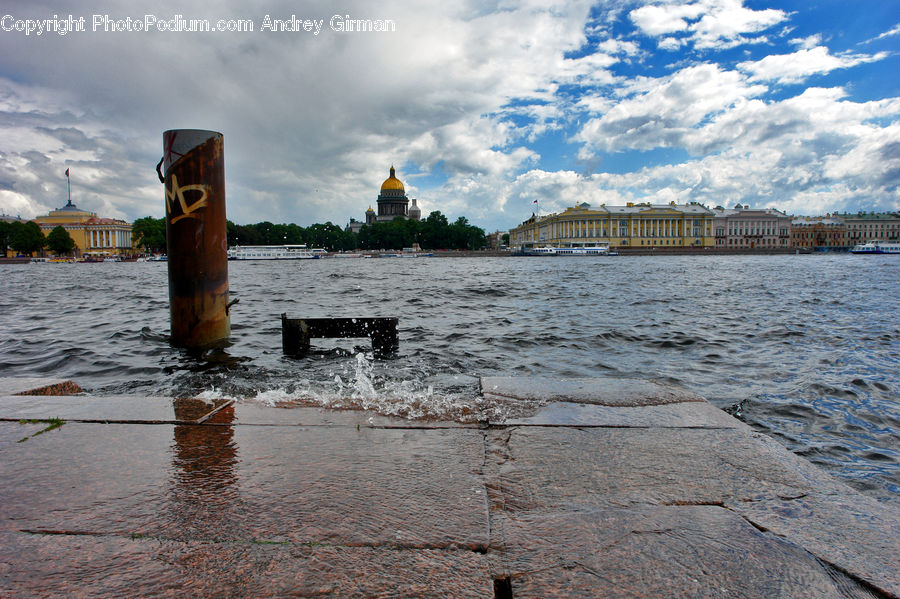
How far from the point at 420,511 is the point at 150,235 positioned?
129 m

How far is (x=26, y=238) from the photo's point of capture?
326 ft

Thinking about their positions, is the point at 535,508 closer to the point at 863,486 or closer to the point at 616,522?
the point at 616,522

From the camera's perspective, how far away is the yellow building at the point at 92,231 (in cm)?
12300

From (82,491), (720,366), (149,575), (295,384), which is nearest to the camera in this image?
(149,575)

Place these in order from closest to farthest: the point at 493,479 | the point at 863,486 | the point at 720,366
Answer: the point at 493,479 < the point at 863,486 < the point at 720,366

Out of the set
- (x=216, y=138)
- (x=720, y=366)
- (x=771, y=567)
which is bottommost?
(x=720, y=366)

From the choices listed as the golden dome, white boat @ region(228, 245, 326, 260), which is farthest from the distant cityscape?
white boat @ region(228, 245, 326, 260)

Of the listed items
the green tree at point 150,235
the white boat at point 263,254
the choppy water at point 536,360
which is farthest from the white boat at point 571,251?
the choppy water at point 536,360

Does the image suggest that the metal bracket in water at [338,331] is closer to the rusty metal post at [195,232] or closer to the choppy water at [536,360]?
Result: the choppy water at [536,360]

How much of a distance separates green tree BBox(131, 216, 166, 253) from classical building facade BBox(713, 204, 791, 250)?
132m

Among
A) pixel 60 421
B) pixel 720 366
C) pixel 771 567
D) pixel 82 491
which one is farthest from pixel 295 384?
pixel 720 366

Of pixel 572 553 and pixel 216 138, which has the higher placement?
pixel 216 138

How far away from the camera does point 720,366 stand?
730cm

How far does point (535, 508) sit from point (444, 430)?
903 millimetres
